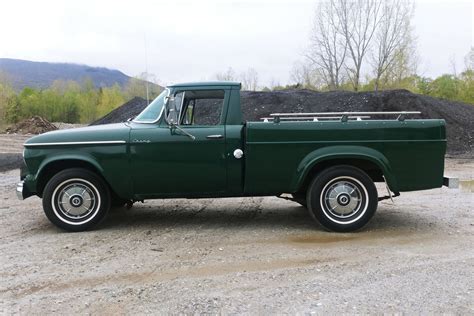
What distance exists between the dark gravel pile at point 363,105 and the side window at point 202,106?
49.7 ft

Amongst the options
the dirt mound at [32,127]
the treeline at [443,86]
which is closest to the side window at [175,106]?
the dirt mound at [32,127]

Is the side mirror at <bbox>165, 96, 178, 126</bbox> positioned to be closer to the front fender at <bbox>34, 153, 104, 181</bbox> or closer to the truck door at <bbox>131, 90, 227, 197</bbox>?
the truck door at <bbox>131, 90, 227, 197</bbox>

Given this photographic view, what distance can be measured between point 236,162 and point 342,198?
1.49 metres

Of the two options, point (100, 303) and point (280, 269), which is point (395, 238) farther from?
point (100, 303)

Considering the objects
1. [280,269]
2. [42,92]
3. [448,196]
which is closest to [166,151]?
[280,269]

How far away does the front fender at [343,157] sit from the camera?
592cm

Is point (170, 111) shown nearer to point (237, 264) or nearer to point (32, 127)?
point (237, 264)

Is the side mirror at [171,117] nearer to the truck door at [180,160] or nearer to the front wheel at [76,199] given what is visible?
the truck door at [180,160]

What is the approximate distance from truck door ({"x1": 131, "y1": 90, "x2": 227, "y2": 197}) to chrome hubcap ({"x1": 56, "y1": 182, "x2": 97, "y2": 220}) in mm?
647

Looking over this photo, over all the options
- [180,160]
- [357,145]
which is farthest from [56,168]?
[357,145]

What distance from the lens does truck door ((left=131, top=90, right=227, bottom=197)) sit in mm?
6027

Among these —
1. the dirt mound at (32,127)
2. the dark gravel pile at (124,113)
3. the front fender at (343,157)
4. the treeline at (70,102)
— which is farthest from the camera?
the treeline at (70,102)

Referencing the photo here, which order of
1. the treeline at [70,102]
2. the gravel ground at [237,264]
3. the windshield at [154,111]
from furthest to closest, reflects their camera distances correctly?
the treeline at [70,102] < the windshield at [154,111] < the gravel ground at [237,264]

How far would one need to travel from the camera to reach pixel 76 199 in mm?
6090
